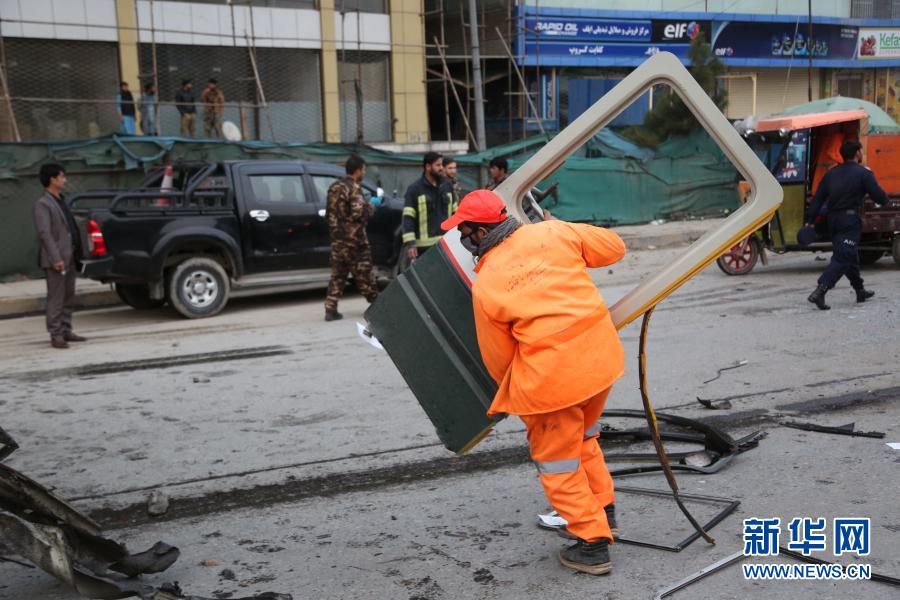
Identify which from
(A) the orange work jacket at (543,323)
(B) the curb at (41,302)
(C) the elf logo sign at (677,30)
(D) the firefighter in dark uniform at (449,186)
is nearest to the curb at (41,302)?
(B) the curb at (41,302)

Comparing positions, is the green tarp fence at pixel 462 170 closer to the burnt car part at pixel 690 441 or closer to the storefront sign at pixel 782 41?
the burnt car part at pixel 690 441

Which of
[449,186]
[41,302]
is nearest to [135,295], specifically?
[41,302]

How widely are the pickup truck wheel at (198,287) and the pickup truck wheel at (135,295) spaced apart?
33.0 inches

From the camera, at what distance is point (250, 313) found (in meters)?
11.4

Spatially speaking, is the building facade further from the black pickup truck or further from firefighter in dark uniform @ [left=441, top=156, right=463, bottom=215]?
firefighter in dark uniform @ [left=441, top=156, right=463, bottom=215]

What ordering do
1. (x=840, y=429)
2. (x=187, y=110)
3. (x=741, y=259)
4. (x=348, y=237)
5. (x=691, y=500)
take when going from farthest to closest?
1. (x=187, y=110)
2. (x=741, y=259)
3. (x=348, y=237)
4. (x=840, y=429)
5. (x=691, y=500)

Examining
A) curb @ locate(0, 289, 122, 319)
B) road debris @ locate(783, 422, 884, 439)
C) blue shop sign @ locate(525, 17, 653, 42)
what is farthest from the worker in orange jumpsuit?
blue shop sign @ locate(525, 17, 653, 42)

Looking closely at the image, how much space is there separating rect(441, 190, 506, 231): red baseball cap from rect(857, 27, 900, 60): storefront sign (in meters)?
32.1

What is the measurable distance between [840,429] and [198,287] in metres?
7.78

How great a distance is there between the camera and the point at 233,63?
20.6 meters

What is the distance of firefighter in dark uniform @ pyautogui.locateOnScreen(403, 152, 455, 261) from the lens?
9484 millimetres

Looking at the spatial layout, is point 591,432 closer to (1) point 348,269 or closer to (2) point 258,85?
(1) point 348,269

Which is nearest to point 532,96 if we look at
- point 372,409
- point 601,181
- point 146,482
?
point 601,181

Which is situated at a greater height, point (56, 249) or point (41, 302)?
point (56, 249)
